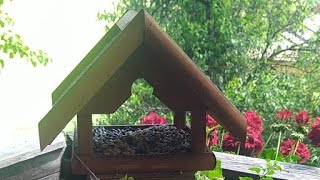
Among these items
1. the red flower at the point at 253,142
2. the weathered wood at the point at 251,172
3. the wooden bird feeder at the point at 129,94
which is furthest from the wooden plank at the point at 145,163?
the red flower at the point at 253,142

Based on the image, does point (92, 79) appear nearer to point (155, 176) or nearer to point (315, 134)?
point (155, 176)

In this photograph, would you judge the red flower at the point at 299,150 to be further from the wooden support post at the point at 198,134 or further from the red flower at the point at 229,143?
the wooden support post at the point at 198,134

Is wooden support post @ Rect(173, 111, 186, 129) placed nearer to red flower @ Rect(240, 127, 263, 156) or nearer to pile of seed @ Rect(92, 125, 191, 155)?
pile of seed @ Rect(92, 125, 191, 155)

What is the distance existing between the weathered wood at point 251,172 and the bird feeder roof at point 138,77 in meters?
0.37

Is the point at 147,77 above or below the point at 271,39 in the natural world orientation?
below

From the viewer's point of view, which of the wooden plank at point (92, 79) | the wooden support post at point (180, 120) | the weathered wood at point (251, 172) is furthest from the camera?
the weathered wood at point (251, 172)

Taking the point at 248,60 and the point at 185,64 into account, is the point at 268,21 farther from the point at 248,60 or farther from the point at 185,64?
the point at 185,64

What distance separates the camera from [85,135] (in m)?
0.56

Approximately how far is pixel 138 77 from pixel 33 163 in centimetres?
35

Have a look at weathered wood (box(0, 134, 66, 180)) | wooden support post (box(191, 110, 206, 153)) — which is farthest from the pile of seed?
weathered wood (box(0, 134, 66, 180))

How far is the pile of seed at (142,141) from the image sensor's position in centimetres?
61

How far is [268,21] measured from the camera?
2.02 metres

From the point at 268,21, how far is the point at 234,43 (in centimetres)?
23

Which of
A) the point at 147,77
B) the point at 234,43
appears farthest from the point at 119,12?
the point at 147,77
